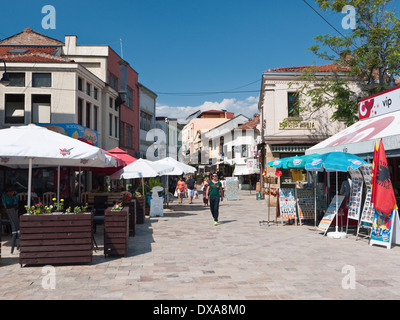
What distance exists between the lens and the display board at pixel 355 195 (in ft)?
34.1

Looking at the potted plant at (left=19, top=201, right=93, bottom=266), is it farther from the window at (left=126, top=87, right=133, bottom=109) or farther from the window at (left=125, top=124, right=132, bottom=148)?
the window at (left=126, top=87, right=133, bottom=109)

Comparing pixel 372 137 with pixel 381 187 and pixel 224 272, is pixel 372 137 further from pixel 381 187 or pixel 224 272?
pixel 224 272

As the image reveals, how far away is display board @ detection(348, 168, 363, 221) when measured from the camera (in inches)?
409

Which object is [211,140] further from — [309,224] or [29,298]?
[29,298]

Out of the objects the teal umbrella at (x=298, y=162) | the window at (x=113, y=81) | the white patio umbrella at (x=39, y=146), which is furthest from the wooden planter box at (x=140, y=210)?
the window at (x=113, y=81)

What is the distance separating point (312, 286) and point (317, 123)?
2244cm

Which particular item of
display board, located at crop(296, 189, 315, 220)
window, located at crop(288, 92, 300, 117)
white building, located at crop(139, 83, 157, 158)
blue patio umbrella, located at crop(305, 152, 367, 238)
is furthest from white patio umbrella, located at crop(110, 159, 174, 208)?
white building, located at crop(139, 83, 157, 158)

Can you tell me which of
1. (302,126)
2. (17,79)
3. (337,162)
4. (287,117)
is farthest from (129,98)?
(337,162)

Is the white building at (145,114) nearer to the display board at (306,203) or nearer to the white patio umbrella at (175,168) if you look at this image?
the white patio umbrella at (175,168)

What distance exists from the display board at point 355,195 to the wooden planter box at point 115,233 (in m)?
6.23

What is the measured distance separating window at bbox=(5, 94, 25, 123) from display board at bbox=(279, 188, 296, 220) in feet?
48.2

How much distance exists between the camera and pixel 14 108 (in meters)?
20.8

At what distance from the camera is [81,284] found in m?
5.68

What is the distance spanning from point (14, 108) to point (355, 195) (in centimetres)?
1780
